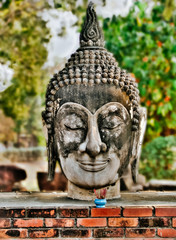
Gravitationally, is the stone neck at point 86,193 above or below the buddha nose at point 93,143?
below

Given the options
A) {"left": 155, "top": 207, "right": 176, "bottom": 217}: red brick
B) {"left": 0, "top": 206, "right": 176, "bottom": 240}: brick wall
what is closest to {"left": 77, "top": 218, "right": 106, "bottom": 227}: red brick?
{"left": 0, "top": 206, "right": 176, "bottom": 240}: brick wall

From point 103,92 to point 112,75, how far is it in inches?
7.8

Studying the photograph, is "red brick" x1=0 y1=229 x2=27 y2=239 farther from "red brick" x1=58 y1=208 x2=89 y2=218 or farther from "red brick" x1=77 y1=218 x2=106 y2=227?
"red brick" x1=77 y1=218 x2=106 y2=227

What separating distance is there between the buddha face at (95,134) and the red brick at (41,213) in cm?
52

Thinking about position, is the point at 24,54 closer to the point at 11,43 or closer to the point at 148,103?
the point at 11,43

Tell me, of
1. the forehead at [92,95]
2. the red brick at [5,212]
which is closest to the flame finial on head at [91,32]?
the forehead at [92,95]

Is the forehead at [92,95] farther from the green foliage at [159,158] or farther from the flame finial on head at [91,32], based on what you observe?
the green foliage at [159,158]

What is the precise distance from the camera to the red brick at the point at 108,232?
105 inches

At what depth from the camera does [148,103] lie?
6.93 m

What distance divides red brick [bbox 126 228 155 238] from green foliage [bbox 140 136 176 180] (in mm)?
4284

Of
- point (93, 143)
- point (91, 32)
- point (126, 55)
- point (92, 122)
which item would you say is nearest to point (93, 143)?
point (93, 143)

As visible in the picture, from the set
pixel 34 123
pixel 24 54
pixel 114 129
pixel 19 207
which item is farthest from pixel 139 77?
pixel 34 123

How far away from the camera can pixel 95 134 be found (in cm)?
298

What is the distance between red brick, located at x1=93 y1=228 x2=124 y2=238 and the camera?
8.73 feet
